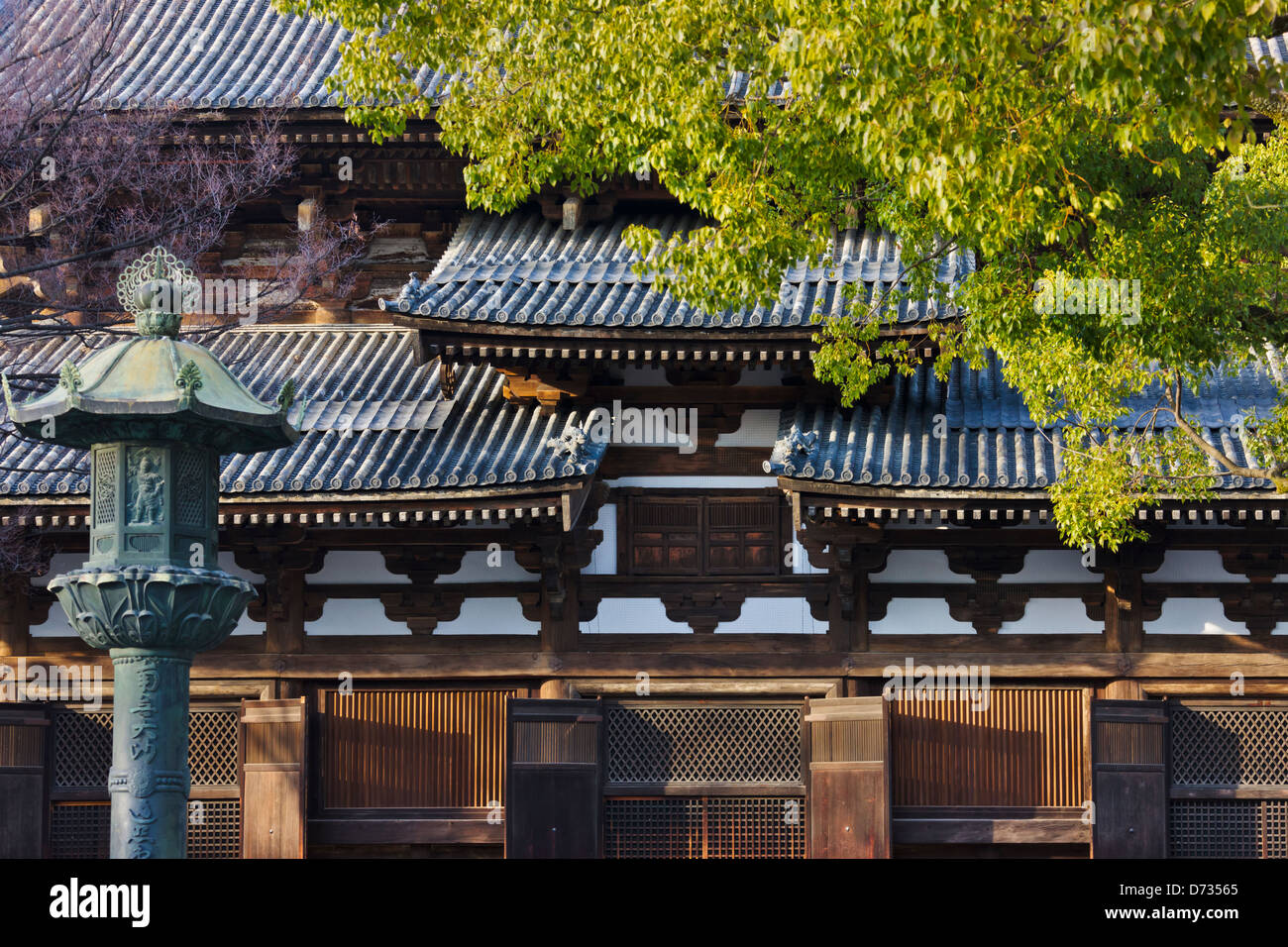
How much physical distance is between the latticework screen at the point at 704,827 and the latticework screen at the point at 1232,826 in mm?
3393

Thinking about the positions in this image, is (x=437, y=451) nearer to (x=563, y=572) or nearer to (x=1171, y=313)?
(x=563, y=572)

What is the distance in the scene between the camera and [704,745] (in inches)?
584

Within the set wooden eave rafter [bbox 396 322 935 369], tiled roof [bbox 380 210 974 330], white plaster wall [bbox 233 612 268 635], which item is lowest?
white plaster wall [bbox 233 612 268 635]

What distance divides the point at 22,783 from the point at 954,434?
925 centimetres

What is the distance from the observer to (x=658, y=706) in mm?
14969

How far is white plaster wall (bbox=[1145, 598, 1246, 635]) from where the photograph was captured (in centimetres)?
1516

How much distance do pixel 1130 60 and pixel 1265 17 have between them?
0.86 meters

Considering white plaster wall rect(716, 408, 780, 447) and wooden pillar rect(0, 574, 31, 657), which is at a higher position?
white plaster wall rect(716, 408, 780, 447)

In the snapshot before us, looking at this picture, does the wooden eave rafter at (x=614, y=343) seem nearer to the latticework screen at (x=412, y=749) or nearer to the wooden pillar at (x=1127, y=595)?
the wooden pillar at (x=1127, y=595)

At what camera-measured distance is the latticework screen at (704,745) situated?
14766 mm

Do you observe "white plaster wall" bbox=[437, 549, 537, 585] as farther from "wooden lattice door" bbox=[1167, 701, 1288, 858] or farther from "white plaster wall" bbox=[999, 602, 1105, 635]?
"wooden lattice door" bbox=[1167, 701, 1288, 858]

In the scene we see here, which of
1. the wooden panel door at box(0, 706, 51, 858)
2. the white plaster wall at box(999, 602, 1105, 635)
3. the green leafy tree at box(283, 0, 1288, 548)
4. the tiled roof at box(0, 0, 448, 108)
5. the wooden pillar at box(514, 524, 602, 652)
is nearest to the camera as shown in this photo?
the green leafy tree at box(283, 0, 1288, 548)

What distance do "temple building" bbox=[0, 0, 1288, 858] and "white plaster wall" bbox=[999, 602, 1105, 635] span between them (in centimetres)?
2

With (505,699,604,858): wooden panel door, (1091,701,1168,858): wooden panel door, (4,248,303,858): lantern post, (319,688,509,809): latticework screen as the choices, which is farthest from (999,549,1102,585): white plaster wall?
(4,248,303,858): lantern post
